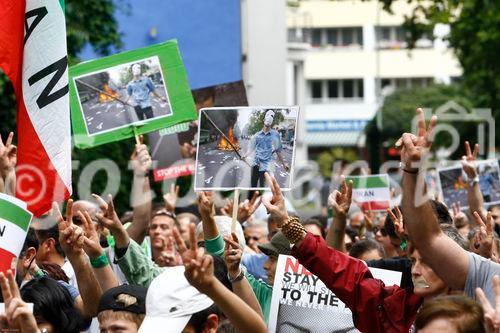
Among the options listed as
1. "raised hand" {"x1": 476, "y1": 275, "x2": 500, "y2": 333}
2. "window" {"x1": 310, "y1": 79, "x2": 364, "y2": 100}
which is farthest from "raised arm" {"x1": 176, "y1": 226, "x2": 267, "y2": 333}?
"window" {"x1": 310, "y1": 79, "x2": 364, "y2": 100}

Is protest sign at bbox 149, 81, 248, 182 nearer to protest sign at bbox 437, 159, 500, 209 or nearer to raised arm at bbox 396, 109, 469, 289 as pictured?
protest sign at bbox 437, 159, 500, 209

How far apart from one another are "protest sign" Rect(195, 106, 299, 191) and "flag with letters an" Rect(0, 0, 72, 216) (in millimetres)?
827

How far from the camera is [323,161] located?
61.5 meters

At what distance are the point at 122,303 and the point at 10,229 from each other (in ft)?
1.68

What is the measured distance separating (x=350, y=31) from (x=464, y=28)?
51.7 metres

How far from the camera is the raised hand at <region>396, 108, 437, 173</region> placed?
4656 millimetres

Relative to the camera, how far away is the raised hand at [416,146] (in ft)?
15.3

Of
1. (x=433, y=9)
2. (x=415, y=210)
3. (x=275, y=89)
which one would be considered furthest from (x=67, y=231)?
(x=275, y=89)

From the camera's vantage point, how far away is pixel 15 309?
4.31 meters

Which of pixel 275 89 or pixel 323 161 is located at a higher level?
pixel 275 89

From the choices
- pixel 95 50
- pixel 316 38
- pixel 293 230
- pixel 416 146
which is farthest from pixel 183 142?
pixel 316 38

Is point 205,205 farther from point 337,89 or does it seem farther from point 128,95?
point 337,89

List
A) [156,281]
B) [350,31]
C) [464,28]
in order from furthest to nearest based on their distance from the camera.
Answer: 1. [350,31]
2. [464,28]
3. [156,281]

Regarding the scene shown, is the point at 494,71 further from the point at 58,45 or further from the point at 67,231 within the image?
the point at 67,231
